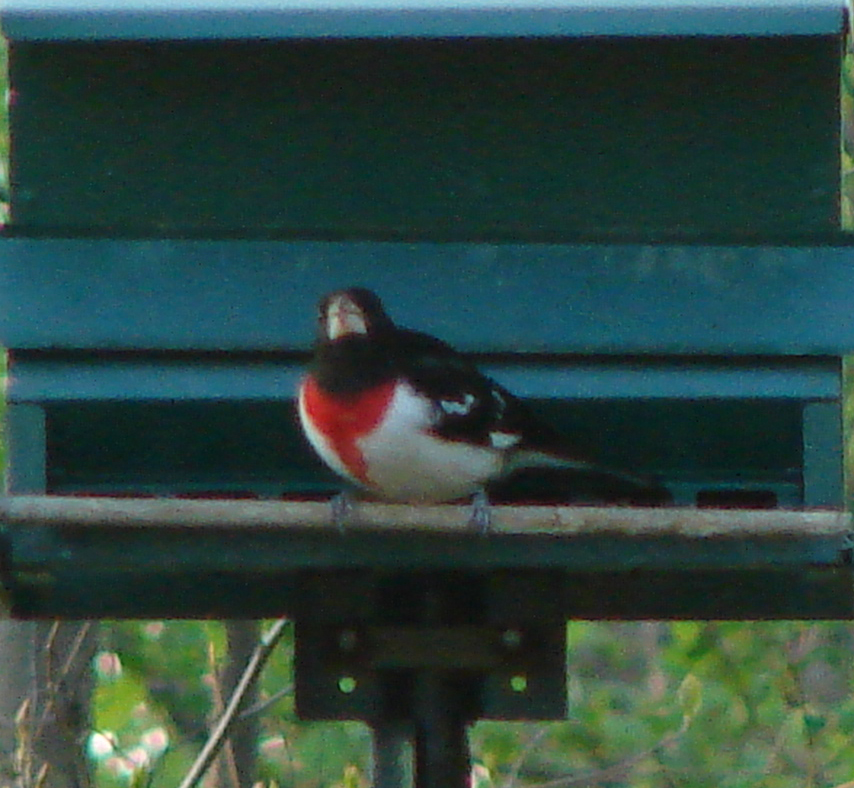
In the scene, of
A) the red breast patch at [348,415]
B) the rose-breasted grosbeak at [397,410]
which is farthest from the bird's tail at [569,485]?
the red breast patch at [348,415]

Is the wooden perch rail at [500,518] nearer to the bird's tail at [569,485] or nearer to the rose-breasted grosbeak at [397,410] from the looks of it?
the rose-breasted grosbeak at [397,410]

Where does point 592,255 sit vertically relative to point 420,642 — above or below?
above

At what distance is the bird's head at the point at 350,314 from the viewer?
3096 millimetres

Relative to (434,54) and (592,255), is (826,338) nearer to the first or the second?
(592,255)

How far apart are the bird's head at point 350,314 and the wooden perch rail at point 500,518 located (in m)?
0.38

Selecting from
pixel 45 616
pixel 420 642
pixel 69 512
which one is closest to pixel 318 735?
pixel 45 616

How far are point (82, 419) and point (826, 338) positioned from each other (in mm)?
1218

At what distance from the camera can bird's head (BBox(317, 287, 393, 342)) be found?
3096 millimetres

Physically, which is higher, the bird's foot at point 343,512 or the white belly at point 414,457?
the white belly at point 414,457

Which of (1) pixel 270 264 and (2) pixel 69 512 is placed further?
(1) pixel 270 264

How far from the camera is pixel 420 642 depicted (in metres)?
3.23

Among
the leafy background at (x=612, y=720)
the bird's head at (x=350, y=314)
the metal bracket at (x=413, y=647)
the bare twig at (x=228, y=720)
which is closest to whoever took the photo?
the bird's head at (x=350, y=314)

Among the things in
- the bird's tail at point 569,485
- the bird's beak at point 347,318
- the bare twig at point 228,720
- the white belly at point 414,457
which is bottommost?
the bare twig at point 228,720

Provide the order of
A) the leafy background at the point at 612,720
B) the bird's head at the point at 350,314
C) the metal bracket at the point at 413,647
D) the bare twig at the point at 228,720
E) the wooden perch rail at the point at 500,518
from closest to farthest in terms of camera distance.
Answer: the wooden perch rail at the point at 500,518 → the bird's head at the point at 350,314 → the metal bracket at the point at 413,647 → the bare twig at the point at 228,720 → the leafy background at the point at 612,720
